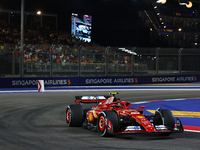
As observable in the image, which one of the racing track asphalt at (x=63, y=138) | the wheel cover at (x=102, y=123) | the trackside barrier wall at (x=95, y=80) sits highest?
the trackside barrier wall at (x=95, y=80)

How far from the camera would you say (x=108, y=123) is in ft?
25.8

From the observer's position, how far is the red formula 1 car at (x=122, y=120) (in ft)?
25.4

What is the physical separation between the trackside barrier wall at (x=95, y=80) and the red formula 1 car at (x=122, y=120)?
619 inches

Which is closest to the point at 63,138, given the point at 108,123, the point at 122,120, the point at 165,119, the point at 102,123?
the point at 102,123

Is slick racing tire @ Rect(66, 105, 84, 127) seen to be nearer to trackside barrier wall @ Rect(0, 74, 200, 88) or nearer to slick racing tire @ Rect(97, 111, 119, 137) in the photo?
slick racing tire @ Rect(97, 111, 119, 137)

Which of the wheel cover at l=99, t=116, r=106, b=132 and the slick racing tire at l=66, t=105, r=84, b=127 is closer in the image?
the wheel cover at l=99, t=116, r=106, b=132

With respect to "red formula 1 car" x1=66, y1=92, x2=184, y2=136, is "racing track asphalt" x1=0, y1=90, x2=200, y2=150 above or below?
below

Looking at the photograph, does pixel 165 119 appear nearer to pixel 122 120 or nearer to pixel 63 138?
pixel 122 120

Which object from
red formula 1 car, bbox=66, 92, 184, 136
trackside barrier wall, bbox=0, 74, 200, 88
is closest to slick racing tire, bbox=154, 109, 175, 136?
red formula 1 car, bbox=66, 92, 184, 136

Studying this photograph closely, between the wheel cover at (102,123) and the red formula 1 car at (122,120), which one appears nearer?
the red formula 1 car at (122,120)

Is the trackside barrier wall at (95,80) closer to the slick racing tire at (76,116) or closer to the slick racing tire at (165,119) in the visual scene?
the slick racing tire at (76,116)

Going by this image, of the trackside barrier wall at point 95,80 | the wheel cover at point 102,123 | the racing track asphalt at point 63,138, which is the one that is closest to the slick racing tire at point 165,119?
the racing track asphalt at point 63,138

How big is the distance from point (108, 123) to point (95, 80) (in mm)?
19258

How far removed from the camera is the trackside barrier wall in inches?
965
